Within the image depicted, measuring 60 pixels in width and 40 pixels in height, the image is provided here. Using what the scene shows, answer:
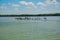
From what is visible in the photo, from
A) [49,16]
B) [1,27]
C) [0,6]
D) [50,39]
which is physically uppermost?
[0,6]

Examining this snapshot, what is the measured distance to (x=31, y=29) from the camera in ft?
3.97

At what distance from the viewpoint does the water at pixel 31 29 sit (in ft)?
3.94

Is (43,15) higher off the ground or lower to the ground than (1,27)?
higher

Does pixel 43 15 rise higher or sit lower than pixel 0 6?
lower

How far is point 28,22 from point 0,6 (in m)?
0.33

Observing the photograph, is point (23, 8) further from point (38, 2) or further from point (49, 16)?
point (49, 16)

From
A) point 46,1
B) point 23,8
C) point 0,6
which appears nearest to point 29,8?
point 23,8

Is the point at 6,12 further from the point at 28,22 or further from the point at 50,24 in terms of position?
the point at 50,24

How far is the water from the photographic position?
1202 mm

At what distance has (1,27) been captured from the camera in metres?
1.23

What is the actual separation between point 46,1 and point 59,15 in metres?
0.19

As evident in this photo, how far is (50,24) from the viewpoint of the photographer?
1.21 m

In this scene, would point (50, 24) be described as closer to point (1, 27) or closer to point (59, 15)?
point (59, 15)

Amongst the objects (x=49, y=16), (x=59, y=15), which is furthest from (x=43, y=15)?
(x=59, y=15)
